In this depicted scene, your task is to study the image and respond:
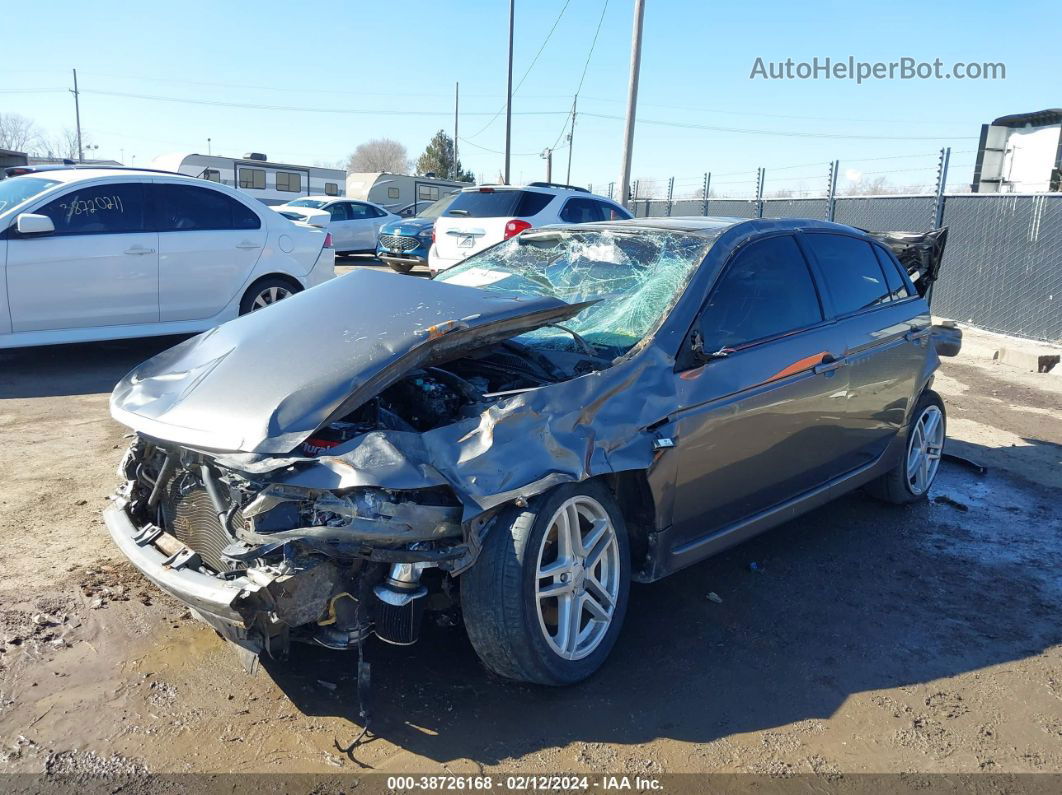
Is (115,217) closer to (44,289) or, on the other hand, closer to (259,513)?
(44,289)

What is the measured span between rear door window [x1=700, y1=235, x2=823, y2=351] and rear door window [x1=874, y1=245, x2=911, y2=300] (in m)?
0.99

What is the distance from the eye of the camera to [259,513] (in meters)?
2.72

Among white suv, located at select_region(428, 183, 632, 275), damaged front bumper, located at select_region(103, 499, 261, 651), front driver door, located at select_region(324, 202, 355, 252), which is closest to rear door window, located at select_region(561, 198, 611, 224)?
white suv, located at select_region(428, 183, 632, 275)

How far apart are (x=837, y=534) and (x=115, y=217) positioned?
6706 mm

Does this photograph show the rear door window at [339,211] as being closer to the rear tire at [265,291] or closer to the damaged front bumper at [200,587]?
the rear tire at [265,291]

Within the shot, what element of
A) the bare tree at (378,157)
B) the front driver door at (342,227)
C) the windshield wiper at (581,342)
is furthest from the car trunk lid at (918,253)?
the bare tree at (378,157)

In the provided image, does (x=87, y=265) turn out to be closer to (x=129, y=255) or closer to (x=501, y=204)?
(x=129, y=255)

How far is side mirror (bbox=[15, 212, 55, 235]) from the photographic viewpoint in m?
7.02

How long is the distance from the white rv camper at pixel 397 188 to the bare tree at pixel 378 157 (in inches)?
2664

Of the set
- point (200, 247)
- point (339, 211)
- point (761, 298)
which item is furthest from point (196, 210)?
point (339, 211)

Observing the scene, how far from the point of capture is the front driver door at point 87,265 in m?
7.23

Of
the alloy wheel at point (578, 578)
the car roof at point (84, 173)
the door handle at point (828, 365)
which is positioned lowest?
the alloy wheel at point (578, 578)

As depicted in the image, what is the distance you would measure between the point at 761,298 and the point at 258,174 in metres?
29.7

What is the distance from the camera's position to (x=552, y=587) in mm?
3021
